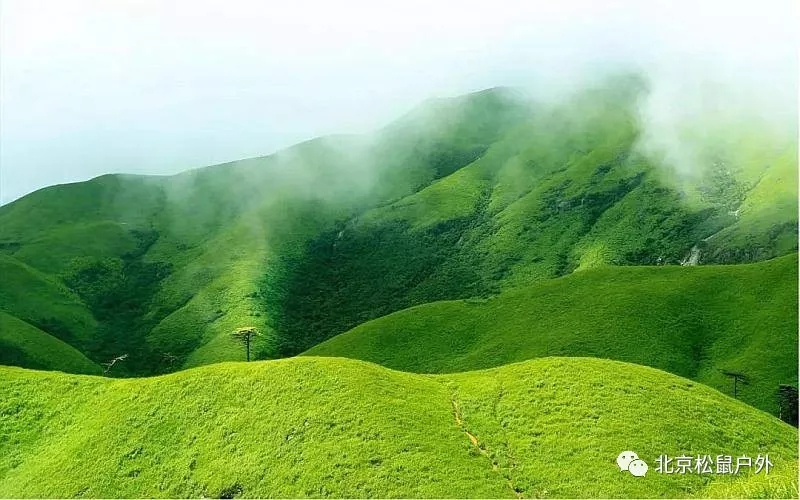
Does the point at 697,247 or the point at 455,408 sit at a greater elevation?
the point at 455,408

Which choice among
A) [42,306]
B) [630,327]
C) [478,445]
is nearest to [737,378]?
[630,327]

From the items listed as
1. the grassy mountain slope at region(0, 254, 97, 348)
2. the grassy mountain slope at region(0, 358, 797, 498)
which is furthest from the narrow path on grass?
the grassy mountain slope at region(0, 254, 97, 348)

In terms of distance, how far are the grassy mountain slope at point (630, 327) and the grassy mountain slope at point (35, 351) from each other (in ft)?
183

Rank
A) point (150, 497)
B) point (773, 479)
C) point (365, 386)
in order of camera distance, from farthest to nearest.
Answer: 1. point (365, 386)
2. point (150, 497)
3. point (773, 479)

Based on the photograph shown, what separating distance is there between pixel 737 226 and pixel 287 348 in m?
111

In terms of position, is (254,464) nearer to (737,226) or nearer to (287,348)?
(287,348)

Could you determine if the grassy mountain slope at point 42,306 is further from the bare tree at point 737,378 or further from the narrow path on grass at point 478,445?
the narrow path on grass at point 478,445

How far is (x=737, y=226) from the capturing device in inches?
6417

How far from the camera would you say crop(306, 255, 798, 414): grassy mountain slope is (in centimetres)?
9038

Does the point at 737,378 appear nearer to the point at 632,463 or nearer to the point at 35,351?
the point at 632,463

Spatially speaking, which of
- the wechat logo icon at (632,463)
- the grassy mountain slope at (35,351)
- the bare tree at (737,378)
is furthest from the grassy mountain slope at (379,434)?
the grassy mountain slope at (35,351)

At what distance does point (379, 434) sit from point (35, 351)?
120689mm

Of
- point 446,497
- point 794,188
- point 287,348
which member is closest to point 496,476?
point 446,497

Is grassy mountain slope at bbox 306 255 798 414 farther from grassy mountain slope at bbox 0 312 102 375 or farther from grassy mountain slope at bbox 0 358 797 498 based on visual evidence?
grassy mountain slope at bbox 0 312 102 375
